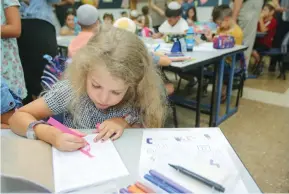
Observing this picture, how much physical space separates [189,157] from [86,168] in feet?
0.82

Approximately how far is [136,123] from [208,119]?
1.77 metres

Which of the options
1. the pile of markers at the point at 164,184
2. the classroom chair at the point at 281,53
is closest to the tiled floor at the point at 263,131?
the classroom chair at the point at 281,53

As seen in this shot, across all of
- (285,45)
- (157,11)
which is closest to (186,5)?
(157,11)

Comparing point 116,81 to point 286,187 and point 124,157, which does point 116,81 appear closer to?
point 124,157

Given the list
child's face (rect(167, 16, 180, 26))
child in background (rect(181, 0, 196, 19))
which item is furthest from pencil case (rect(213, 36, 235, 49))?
child in background (rect(181, 0, 196, 19))

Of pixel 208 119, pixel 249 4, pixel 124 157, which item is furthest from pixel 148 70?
pixel 249 4

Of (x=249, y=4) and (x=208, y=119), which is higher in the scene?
(x=249, y=4)

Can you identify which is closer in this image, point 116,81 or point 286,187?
point 116,81

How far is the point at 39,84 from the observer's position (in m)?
1.89

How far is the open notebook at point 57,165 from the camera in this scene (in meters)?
0.58

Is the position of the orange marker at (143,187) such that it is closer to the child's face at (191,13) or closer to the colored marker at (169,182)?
the colored marker at (169,182)

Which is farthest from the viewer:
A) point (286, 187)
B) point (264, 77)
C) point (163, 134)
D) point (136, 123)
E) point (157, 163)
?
point (264, 77)

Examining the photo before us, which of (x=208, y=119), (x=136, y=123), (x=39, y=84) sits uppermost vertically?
(x=136, y=123)

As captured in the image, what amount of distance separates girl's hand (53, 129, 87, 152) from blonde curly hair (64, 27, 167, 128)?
8.5 inches
